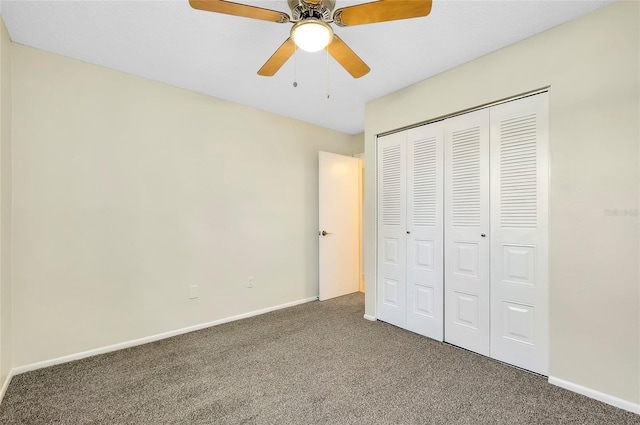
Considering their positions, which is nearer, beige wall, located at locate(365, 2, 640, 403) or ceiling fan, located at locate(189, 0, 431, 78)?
ceiling fan, located at locate(189, 0, 431, 78)

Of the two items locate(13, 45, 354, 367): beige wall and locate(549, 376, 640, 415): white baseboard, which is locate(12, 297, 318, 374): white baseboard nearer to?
locate(13, 45, 354, 367): beige wall

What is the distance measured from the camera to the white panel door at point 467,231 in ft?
8.05

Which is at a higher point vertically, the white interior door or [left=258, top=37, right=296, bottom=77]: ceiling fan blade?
[left=258, top=37, right=296, bottom=77]: ceiling fan blade

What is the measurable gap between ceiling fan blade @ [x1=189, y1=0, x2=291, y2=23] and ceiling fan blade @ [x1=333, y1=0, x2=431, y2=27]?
311 mm

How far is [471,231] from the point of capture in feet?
8.31

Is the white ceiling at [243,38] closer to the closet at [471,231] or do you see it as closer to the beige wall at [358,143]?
the closet at [471,231]

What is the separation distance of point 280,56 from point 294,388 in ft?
7.06

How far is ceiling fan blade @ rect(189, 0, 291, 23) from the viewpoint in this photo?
1.39 meters

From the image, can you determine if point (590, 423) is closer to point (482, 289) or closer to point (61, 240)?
point (482, 289)

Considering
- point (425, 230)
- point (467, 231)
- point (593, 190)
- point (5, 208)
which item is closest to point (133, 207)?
point (5, 208)

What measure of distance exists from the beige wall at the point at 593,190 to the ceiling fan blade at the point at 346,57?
4.08 ft

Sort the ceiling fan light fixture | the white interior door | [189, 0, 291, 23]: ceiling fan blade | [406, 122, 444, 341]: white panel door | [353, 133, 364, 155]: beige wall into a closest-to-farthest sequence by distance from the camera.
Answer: [189, 0, 291, 23]: ceiling fan blade
the ceiling fan light fixture
[406, 122, 444, 341]: white panel door
the white interior door
[353, 133, 364, 155]: beige wall

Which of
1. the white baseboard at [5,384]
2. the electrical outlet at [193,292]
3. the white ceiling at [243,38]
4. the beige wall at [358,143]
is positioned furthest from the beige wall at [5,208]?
the beige wall at [358,143]

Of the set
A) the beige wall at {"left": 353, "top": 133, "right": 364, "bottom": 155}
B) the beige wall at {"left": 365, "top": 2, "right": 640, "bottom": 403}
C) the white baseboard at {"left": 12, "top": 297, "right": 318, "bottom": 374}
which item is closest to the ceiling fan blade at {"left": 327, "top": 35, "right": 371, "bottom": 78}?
the beige wall at {"left": 365, "top": 2, "right": 640, "bottom": 403}
